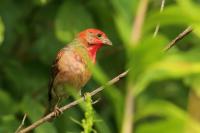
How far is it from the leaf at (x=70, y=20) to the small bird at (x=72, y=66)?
95 mm

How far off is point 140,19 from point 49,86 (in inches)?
204

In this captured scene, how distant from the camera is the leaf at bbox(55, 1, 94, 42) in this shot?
19.6 ft

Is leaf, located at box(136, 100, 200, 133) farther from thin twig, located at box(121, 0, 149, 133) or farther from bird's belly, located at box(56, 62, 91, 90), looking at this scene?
bird's belly, located at box(56, 62, 91, 90)

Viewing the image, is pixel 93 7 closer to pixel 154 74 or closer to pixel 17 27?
pixel 17 27

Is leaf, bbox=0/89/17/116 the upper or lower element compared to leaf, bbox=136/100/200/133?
upper

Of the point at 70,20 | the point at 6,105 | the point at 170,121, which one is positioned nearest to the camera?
the point at 170,121

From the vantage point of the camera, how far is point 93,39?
6.42 m

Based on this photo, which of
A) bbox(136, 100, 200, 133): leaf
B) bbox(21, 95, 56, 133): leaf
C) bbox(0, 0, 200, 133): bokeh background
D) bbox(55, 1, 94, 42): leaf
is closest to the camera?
bbox(136, 100, 200, 133): leaf

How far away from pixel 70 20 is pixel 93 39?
44cm

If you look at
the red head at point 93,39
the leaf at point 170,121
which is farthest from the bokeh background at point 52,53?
the leaf at point 170,121

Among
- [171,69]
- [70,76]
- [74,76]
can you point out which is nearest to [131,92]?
[171,69]

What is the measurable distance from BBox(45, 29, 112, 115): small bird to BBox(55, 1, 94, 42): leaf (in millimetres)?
95

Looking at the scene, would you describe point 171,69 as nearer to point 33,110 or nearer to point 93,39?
point 33,110

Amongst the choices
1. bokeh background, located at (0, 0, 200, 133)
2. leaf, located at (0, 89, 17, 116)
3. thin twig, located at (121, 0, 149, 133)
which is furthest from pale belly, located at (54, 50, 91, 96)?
thin twig, located at (121, 0, 149, 133)
